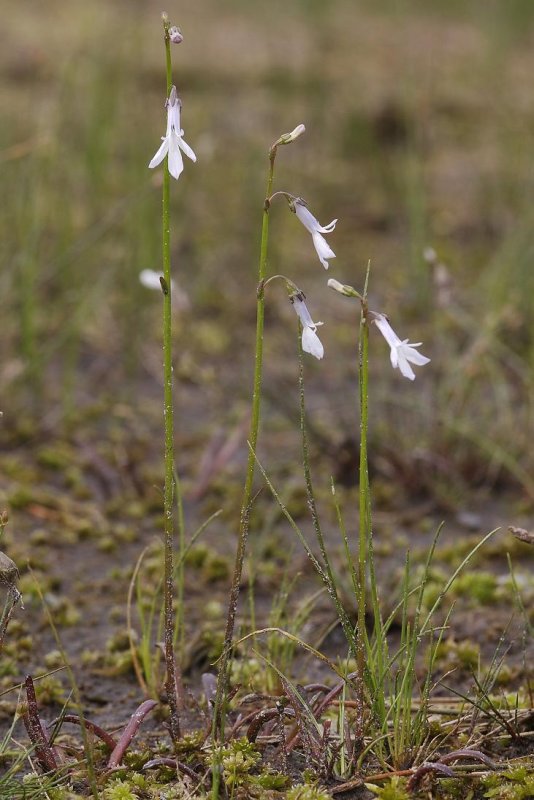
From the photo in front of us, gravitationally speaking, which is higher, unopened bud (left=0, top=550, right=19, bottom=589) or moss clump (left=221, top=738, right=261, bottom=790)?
unopened bud (left=0, top=550, right=19, bottom=589)

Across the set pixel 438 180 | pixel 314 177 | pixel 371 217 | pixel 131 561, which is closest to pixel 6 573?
pixel 131 561

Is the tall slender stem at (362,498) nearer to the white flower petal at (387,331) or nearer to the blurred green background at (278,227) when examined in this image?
the white flower petal at (387,331)

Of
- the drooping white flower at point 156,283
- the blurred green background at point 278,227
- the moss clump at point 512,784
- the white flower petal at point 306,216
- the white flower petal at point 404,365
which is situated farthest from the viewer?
the blurred green background at point 278,227

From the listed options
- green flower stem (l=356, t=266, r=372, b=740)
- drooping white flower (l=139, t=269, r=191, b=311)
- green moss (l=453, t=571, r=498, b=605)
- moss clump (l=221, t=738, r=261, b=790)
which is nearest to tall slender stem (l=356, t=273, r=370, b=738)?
green flower stem (l=356, t=266, r=372, b=740)

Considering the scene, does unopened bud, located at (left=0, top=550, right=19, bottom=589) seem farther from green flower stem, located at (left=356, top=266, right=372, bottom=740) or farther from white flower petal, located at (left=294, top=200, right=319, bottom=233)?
white flower petal, located at (left=294, top=200, right=319, bottom=233)

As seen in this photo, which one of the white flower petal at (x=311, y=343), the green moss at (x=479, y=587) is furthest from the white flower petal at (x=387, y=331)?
the green moss at (x=479, y=587)

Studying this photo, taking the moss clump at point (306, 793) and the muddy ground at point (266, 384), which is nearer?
the moss clump at point (306, 793)

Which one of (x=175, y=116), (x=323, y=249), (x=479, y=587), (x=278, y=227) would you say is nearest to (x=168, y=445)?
(x=323, y=249)
